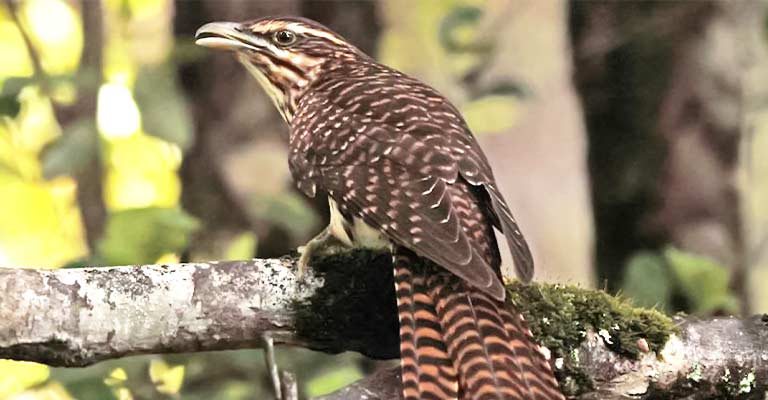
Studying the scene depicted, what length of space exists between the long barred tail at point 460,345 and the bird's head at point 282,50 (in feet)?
4.99

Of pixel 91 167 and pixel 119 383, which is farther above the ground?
pixel 91 167

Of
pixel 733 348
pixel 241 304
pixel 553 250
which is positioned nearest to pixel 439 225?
pixel 241 304

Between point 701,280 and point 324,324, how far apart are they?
150 centimetres

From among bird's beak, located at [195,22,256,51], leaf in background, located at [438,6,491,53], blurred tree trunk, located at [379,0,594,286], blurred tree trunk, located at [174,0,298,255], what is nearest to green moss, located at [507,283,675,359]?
bird's beak, located at [195,22,256,51]

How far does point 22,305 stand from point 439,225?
1.00 metres

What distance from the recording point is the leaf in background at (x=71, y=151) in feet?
15.0

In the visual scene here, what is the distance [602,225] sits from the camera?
6.17 m

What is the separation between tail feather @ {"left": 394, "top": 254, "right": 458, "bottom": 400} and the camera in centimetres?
291

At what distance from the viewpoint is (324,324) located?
10.6 feet

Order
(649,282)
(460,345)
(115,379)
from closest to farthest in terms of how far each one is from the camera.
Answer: (460,345)
(115,379)
(649,282)

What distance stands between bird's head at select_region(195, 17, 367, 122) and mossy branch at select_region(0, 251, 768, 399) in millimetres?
1291

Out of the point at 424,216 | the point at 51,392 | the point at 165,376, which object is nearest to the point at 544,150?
the point at 51,392

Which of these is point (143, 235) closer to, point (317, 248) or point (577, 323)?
point (317, 248)

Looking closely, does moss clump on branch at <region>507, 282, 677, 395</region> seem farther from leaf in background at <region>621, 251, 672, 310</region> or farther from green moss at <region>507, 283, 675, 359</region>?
leaf in background at <region>621, 251, 672, 310</region>
